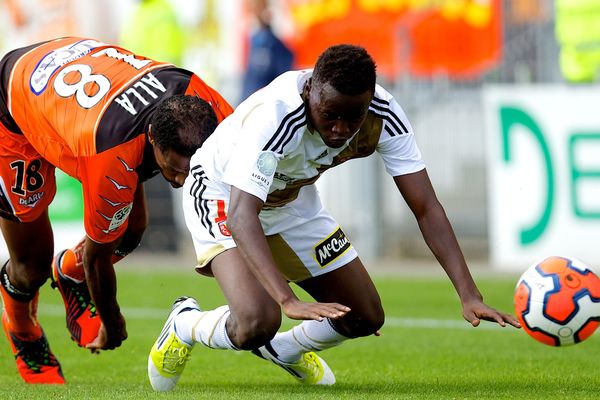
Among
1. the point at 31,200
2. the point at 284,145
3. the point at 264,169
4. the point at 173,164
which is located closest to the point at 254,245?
the point at 264,169

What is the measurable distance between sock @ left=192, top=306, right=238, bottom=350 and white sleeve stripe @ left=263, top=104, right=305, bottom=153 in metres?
1.13

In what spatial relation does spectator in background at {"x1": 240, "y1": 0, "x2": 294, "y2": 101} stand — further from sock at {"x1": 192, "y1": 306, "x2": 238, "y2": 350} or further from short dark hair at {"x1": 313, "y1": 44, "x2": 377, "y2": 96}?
short dark hair at {"x1": 313, "y1": 44, "x2": 377, "y2": 96}

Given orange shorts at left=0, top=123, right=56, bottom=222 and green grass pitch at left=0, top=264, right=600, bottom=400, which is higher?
orange shorts at left=0, top=123, right=56, bottom=222

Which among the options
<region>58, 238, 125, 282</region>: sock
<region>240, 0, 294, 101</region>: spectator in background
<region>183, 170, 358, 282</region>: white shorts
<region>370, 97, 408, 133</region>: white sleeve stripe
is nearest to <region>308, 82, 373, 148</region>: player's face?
<region>370, 97, 408, 133</region>: white sleeve stripe

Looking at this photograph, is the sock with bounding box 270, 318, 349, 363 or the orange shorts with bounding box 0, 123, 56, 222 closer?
the sock with bounding box 270, 318, 349, 363

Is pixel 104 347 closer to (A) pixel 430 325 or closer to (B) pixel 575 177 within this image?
(A) pixel 430 325

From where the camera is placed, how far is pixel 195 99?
6.74 metres

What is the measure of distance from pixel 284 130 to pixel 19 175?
1.97 metres

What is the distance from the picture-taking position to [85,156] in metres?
6.65

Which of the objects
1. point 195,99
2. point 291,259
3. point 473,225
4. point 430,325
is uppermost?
point 195,99

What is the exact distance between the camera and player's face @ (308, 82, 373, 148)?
583cm

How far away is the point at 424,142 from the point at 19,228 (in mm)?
8975

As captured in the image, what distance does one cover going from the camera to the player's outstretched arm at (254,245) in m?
5.79

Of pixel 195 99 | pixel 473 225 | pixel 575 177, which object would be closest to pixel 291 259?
pixel 195 99
